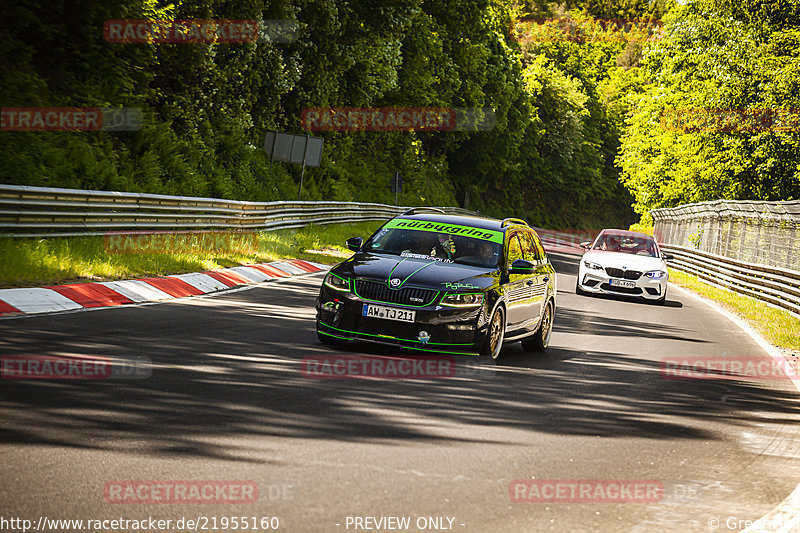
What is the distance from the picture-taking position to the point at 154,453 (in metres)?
5.43

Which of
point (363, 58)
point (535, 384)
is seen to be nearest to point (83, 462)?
point (535, 384)

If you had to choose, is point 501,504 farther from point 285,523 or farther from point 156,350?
point 156,350

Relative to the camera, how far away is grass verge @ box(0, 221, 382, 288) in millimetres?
12984

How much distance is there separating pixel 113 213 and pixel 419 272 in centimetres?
883

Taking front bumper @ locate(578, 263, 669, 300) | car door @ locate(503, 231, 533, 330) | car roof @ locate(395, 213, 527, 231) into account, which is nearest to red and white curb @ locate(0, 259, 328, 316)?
car roof @ locate(395, 213, 527, 231)

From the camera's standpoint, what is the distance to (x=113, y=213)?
16.8m

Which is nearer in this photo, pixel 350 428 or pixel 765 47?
pixel 350 428

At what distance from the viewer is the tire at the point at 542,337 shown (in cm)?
1180

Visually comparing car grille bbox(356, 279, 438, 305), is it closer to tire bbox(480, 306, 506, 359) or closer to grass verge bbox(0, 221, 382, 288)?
tire bbox(480, 306, 506, 359)

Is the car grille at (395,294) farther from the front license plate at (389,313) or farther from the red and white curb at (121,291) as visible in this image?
the red and white curb at (121,291)

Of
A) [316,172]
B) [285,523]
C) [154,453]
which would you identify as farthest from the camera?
[316,172]

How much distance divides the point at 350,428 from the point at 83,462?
194cm

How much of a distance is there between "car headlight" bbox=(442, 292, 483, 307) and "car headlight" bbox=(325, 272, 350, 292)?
103cm

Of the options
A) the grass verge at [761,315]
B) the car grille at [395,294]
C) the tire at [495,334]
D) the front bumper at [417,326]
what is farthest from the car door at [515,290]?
the grass verge at [761,315]
